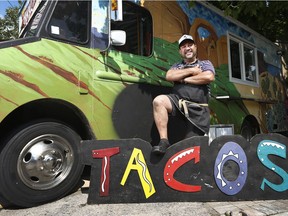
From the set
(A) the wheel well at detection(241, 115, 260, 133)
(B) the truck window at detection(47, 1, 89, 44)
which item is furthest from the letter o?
(A) the wheel well at detection(241, 115, 260, 133)

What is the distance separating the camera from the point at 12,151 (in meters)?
2.94

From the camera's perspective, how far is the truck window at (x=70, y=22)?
3.37 meters

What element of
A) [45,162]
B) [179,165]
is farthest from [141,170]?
[45,162]

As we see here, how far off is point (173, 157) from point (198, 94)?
837 millimetres

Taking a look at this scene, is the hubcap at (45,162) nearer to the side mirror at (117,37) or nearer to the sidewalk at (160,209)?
the sidewalk at (160,209)

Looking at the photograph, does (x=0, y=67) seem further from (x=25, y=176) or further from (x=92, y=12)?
(x=92, y=12)

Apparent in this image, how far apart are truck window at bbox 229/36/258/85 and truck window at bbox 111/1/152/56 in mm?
2242

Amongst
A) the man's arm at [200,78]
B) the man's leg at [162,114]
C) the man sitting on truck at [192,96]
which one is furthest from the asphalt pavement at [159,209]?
the man's arm at [200,78]

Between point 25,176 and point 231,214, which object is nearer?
point 231,214

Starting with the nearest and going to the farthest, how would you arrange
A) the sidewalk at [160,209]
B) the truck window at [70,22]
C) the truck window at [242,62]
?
the sidewalk at [160,209] < the truck window at [70,22] < the truck window at [242,62]

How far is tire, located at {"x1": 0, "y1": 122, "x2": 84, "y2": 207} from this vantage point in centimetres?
294

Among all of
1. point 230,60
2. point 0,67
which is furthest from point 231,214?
point 230,60

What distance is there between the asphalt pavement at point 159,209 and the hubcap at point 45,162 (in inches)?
9.4

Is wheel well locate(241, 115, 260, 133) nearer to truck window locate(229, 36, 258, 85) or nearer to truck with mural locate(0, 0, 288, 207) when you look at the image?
truck window locate(229, 36, 258, 85)
